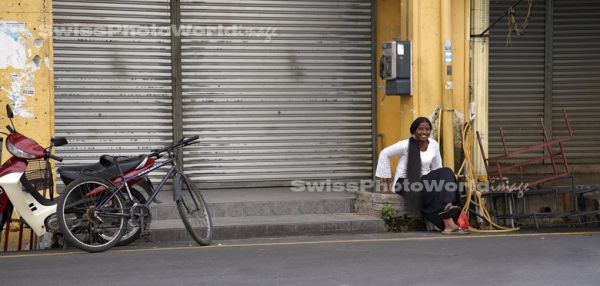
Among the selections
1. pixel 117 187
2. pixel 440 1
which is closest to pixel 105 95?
pixel 117 187

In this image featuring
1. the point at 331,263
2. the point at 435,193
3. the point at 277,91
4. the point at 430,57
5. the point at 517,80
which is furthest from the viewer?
the point at 517,80

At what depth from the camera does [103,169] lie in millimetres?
9055

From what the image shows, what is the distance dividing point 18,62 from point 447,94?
16.9 ft

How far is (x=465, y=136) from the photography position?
11258mm

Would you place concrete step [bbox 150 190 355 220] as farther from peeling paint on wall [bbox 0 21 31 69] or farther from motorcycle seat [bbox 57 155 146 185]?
peeling paint on wall [bbox 0 21 31 69]

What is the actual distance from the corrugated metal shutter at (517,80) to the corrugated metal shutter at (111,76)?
5.24 meters

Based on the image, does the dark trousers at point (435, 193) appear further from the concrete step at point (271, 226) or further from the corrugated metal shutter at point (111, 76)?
the corrugated metal shutter at point (111, 76)

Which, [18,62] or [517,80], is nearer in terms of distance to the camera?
[18,62]

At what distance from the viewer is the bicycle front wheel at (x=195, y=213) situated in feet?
30.2

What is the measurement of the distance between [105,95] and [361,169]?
377 centimetres

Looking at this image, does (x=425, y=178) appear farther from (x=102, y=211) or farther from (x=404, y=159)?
(x=102, y=211)

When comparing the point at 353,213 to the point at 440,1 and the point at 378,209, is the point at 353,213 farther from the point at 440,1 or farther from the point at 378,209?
the point at 440,1

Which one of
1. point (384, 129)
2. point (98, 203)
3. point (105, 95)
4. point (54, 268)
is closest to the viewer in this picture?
point (54, 268)

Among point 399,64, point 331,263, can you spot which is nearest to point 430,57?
point 399,64
